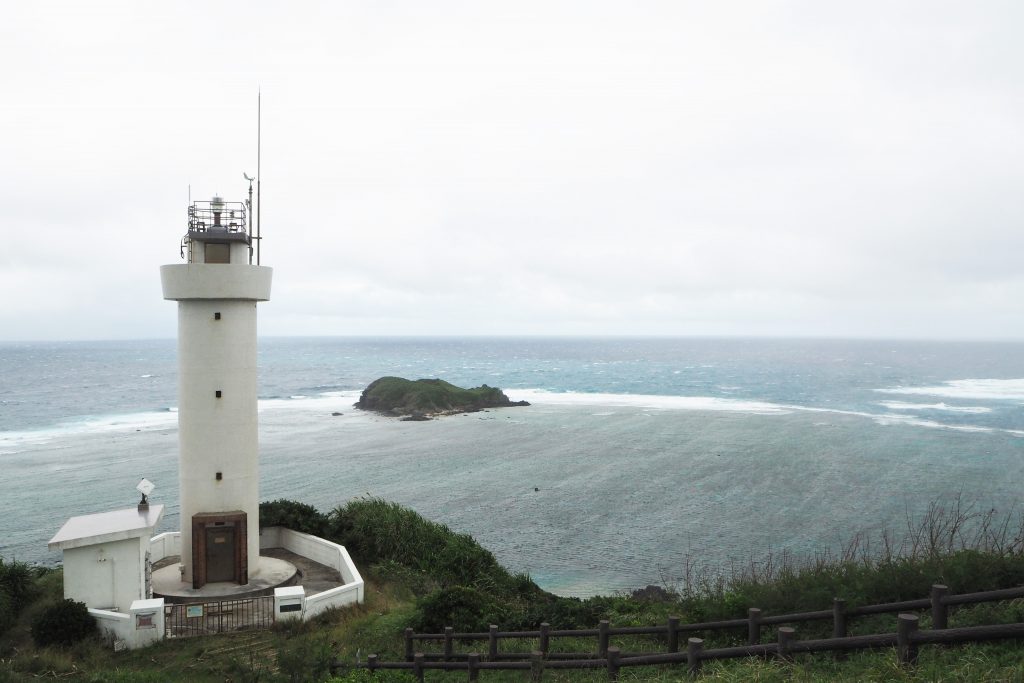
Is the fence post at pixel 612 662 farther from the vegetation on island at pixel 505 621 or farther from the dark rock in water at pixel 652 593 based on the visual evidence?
the dark rock in water at pixel 652 593

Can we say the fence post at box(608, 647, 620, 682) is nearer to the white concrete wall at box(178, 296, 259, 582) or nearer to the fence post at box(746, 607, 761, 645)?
the fence post at box(746, 607, 761, 645)

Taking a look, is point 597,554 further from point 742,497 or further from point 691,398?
point 691,398

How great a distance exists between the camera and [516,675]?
8852mm

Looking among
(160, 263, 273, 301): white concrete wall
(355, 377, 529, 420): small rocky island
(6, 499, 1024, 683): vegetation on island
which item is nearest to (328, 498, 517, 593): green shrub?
(6, 499, 1024, 683): vegetation on island

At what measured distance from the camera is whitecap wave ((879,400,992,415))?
6361cm

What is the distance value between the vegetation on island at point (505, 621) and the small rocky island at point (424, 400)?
48.8 m

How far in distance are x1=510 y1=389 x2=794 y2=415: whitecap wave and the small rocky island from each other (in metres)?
6.44

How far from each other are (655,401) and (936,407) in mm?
26181

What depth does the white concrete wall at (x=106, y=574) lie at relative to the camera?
40.8 feet

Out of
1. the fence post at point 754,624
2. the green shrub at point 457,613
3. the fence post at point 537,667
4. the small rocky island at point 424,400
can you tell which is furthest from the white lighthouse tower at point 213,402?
the small rocky island at point 424,400

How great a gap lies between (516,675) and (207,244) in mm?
10475

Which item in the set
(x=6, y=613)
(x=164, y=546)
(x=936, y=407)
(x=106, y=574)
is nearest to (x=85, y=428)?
(x=164, y=546)

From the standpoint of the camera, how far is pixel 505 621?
12.0 m

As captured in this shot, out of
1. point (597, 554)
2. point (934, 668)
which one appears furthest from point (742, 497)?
point (934, 668)
